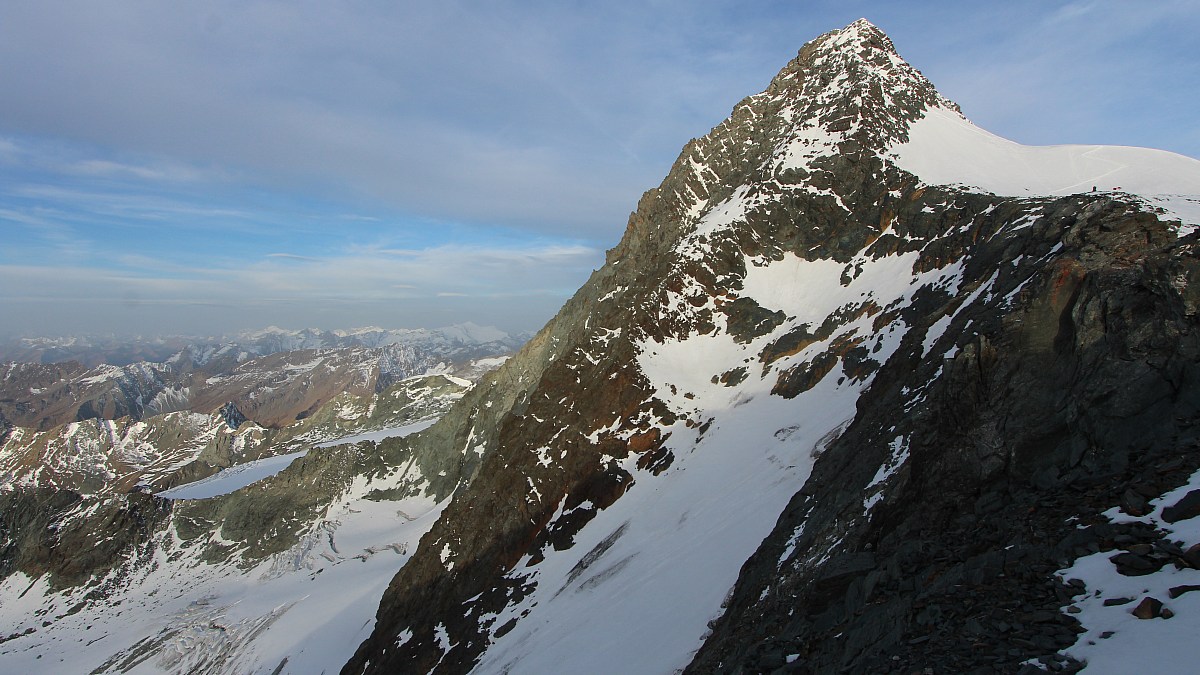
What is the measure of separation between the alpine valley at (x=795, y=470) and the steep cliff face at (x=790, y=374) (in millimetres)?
195

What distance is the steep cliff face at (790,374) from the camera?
1545 cm

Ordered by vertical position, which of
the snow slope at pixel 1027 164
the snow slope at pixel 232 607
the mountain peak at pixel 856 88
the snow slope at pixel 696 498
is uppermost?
the mountain peak at pixel 856 88

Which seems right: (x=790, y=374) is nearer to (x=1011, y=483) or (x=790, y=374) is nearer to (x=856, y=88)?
(x=1011, y=483)

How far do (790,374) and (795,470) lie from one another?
14.8m

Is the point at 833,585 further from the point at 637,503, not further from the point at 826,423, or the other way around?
the point at 637,503

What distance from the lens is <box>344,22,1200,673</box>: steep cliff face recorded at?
1545 centimetres

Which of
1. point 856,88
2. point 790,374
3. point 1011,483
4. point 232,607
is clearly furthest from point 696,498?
point 232,607

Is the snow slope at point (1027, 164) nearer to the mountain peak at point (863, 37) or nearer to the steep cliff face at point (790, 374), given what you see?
the steep cliff face at point (790, 374)

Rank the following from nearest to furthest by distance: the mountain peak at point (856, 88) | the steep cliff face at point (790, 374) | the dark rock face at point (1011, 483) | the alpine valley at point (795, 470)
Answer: the dark rock face at point (1011, 483), the alpine valley at point (795, 470), the steep cliff face at point (790, 374), the mountain peak at point (856, 88)

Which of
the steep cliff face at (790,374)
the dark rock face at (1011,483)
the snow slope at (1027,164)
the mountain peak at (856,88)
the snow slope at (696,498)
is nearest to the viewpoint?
the dark rock face at (1011,483)

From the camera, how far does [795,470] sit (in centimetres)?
3014

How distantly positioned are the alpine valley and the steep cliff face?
0.20 m

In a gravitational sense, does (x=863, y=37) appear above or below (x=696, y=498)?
above

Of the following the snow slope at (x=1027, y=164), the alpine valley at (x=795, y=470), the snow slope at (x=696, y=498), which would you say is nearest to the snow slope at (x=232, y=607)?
the alpine valley at (x=795, y=470)
